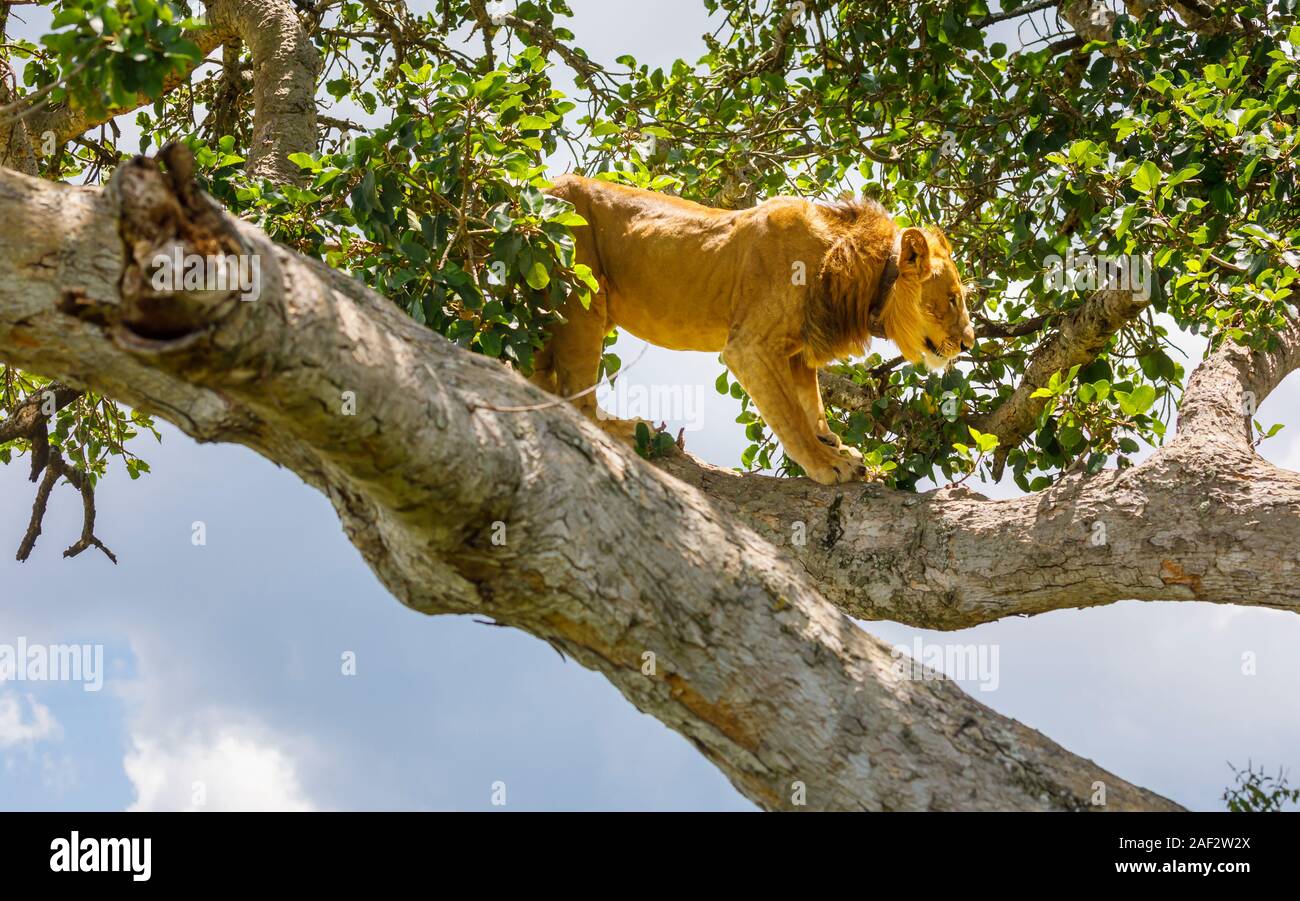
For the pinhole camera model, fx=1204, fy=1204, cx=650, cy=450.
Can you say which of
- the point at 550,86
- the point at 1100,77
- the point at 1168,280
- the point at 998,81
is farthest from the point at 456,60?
the point at 1168,280

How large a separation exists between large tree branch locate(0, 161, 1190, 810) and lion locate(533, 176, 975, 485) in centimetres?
249

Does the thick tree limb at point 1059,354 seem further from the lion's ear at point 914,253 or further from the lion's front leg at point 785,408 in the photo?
the lion's front leg at point 785,408

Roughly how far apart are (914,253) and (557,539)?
3.76 meters

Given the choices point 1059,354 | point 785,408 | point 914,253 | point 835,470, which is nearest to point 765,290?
point 785,408

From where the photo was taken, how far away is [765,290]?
6.11 metres

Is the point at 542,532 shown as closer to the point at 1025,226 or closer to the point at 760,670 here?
the point at 760,670

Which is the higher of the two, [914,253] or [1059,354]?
[914,253]

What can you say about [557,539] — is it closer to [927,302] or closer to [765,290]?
[765,290]

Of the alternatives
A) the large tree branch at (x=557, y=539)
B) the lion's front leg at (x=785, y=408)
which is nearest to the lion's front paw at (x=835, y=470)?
the lion's front leg at (x=785, y=408)

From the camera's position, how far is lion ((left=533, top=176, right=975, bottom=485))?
5.97 metres

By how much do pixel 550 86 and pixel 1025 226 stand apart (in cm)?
312

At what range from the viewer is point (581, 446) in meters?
3.33

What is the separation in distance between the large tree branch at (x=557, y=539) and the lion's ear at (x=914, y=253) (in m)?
3.15

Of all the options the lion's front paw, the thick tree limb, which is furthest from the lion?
the thick tree limb
